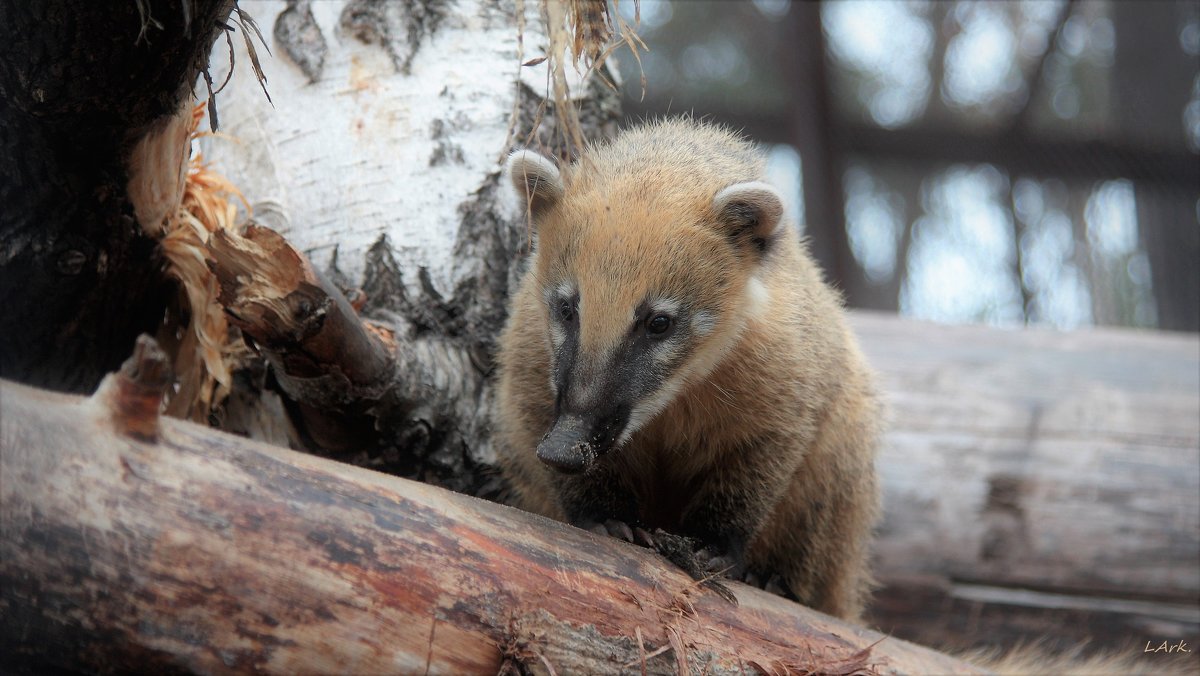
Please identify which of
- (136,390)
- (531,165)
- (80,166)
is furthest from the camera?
(531,165)

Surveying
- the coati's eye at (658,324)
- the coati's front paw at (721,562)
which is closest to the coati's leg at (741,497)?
the coati's front paw at (721,562)

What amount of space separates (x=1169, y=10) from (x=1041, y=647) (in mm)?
5025

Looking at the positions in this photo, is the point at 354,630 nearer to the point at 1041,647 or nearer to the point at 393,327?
the point at 393,327

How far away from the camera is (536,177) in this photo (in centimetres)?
357

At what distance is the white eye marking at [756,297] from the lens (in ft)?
11.7

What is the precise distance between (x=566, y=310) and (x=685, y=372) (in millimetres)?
471

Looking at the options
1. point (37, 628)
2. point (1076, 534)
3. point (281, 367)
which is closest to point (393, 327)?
point (281, 367)

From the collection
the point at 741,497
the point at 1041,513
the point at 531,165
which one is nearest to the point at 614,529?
the point at 741,497

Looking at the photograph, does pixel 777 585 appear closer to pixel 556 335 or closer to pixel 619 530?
pixel 619 530

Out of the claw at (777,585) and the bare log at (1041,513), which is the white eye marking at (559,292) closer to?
the claw at (777,585)

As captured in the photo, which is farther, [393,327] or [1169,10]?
[1169,10]

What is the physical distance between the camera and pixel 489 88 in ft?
14.3

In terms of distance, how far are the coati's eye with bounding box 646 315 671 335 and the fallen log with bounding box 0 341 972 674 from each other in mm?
841

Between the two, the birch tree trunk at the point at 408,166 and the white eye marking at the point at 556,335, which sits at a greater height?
the birch tree trunk at the point at 408,166
